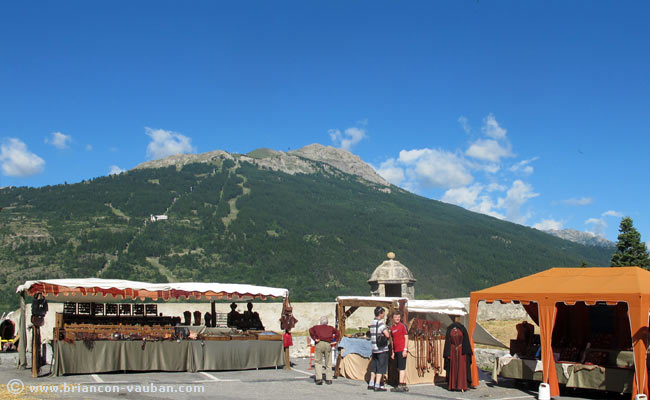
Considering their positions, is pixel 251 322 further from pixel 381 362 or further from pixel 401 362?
pixel 401 362

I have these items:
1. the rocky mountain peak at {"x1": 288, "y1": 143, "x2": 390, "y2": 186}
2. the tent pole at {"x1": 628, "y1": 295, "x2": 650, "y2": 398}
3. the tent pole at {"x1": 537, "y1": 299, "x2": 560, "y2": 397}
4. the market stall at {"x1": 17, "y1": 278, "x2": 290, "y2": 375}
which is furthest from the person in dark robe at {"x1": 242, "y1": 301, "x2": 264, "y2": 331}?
the rocky mountain peak at {"x1": 288, "y1": 143, "x2": 390, "y2": 186}

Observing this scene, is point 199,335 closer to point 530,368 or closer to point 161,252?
point 530,368

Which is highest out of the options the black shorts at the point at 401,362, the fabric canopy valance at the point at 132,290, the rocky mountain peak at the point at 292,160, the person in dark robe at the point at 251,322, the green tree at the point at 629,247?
the rocky mountain peak at the point at 292,160

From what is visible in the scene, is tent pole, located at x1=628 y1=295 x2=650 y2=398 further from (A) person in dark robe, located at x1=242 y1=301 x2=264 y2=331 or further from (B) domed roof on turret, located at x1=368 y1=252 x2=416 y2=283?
(B) domed roof on turret, located at x1=368 y1=252 x2=416 y2=283

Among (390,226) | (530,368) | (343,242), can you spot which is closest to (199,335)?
(530,368)

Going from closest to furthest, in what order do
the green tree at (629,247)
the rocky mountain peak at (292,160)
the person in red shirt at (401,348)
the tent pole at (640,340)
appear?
the tent pole at (640,340) → the person in red shirt at (401,348) → the green tree at (629,247) → the rocky mountain peak at (292,160)

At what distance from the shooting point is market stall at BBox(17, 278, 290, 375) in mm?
12727

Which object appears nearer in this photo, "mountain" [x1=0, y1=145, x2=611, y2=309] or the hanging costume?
the hanging costume

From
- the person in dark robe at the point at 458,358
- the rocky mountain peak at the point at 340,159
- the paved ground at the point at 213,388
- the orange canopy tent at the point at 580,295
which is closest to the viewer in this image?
the orange canopy tent at the point at 580,295

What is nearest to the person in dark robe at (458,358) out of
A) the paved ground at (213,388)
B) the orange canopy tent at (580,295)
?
the paved ground at (213,388)

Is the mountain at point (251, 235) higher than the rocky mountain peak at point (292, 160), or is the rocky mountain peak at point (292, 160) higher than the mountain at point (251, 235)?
the rocky mountain peak at point (292, 160)

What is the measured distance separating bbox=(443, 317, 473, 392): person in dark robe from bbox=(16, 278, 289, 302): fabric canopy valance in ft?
16.8

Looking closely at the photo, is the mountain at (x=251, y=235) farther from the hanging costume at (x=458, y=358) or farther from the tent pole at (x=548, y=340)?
the tent pole at (x=548, y=340)

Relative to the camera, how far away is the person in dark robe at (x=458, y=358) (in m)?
11.6
